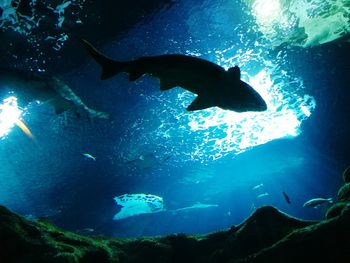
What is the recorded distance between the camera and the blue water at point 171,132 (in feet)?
30.8

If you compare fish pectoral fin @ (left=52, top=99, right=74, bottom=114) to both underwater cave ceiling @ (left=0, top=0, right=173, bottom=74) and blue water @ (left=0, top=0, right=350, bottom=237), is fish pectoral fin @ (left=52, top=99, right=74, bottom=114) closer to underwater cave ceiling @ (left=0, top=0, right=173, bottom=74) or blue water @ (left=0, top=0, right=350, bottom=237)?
blue water @ (left=0, top=0, right=350, bottom=237)

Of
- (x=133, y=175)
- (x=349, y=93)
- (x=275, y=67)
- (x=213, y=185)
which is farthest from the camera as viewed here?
(x=213, y=185)

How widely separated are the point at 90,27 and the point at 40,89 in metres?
3.20

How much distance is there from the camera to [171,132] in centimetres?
1471

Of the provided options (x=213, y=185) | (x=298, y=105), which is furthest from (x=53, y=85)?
(x=213, y=185)

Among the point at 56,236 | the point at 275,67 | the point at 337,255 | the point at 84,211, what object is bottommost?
the point at 337,255

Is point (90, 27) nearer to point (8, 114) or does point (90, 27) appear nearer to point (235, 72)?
point (8, 114)

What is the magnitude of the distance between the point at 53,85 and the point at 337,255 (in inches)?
376

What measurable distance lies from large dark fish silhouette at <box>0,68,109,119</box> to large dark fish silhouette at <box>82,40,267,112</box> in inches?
287

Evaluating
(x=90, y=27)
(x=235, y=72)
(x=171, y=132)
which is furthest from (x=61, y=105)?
(x=235, y=72)

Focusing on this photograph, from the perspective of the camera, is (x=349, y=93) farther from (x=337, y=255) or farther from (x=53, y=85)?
(x=53, y=85)

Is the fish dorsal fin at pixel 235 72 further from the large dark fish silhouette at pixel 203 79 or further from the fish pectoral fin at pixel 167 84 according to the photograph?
the fish pectoral fin at pixel 167 84

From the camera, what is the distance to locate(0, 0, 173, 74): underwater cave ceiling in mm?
7861

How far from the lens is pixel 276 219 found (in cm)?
595
